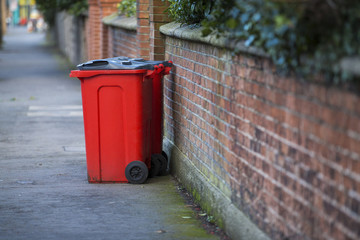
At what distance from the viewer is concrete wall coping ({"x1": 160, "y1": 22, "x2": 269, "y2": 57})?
14.3ft

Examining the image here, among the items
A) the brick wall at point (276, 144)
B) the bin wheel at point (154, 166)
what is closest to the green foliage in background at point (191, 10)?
the brick wall at point (276, 144)

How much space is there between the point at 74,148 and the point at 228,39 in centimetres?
486

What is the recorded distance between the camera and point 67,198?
6.43 meters

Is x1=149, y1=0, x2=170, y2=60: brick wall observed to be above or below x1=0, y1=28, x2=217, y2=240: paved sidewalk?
above

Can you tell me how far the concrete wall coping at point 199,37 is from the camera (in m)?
4.37

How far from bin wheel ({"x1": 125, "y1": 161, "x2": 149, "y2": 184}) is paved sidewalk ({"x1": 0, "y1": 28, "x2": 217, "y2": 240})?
0.09 m

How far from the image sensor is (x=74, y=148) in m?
9.32

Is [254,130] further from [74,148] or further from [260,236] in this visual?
[74,148]

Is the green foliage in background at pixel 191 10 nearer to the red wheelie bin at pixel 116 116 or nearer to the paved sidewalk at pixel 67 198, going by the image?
the red wheelie bin at pixel 116 116

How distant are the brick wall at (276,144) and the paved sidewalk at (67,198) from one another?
1.77 feet

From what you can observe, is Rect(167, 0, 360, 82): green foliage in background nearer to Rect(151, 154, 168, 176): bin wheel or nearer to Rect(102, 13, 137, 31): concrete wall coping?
Rect(151, 154, 168, 176): bin wheel

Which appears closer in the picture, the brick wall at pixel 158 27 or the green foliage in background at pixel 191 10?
the green foliage in background at pixel 191 10

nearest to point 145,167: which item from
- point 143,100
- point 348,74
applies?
point 143,100

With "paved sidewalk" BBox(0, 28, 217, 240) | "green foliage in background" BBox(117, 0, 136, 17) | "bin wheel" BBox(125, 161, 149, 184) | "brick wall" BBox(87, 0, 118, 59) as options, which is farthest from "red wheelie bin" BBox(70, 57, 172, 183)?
"brick wall" BBox(87, 0, 118, 59)
